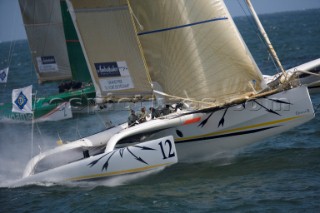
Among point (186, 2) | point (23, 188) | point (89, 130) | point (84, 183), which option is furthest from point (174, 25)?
point (89, 130)

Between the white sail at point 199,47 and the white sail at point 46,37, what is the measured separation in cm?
1144

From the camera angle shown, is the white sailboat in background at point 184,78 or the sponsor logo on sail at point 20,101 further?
the sponsor logo on sail at point 20,101

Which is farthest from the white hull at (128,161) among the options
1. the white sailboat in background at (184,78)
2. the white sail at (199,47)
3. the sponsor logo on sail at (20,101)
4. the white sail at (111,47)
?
the sponsor logo on sail at (20,101)

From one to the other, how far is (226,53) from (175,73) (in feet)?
4.39

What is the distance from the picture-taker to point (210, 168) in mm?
15523

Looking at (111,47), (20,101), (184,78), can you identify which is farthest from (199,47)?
(20,101)

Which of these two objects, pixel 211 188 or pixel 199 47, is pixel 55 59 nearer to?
pixel 199 47

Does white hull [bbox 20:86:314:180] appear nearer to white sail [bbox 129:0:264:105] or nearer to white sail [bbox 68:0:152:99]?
white sail [bbox 129:0:264:105]

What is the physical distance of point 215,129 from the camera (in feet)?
52.0

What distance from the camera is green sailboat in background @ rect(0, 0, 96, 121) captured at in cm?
2586

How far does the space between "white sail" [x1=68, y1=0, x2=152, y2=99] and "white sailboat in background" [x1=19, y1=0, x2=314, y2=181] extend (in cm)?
2

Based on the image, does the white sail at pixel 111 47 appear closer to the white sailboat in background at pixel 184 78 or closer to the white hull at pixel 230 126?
the white sailboat in background at pixel 184 78

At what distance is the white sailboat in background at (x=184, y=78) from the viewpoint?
603 inches

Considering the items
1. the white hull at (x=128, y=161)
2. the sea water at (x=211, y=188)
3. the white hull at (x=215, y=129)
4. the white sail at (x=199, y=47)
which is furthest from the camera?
the white sail at (x=199, y=47)
